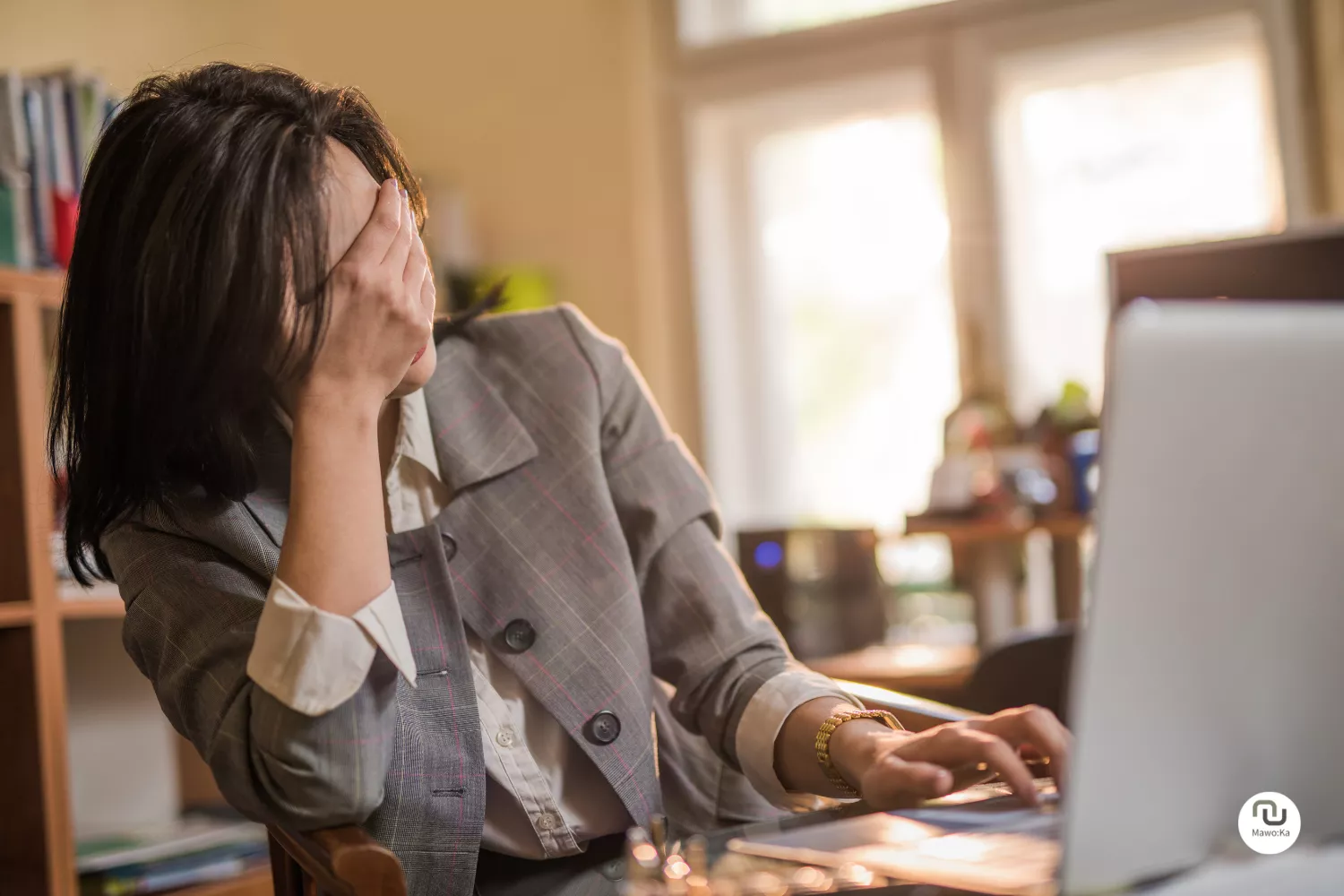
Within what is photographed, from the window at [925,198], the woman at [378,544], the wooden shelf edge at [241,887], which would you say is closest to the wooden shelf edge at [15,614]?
the wooden shelf edge at [241,887]

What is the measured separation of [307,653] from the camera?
0.82 meters

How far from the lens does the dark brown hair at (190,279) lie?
0.90 metres

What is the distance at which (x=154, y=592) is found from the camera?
0.94 metres

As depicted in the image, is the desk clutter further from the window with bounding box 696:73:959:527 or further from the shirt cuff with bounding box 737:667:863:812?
the window with bounding box 696:73:959:527

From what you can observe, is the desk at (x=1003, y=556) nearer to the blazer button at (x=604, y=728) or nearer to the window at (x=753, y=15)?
the window at (x=753, y=15)

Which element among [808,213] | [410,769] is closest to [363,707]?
[410,769]

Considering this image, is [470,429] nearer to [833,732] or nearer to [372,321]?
[372,321]

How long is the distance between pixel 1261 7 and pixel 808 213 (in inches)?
46.1

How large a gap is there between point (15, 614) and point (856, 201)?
226 centimetres

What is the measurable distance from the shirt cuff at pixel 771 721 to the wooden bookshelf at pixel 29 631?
45.0 inches

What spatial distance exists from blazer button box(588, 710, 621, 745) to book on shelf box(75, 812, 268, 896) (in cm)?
116

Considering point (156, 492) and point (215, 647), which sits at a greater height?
point (156, 492)

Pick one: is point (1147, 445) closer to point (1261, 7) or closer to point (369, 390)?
point (369, 390)

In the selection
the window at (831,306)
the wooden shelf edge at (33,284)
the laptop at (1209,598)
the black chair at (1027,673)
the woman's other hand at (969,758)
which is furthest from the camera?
the window at (831,306)
